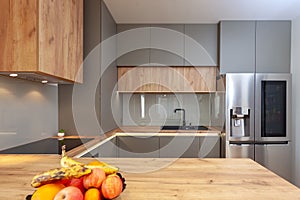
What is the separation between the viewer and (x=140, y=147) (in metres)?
3.67

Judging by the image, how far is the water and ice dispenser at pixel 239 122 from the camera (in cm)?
341

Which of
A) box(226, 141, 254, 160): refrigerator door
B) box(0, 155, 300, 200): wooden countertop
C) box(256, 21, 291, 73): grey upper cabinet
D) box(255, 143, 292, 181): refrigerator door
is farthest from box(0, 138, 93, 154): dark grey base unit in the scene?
box(256, 21, 291, 73): grey upper cabinet

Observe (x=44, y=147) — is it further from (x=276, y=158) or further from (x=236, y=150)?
(x=276, y=158)

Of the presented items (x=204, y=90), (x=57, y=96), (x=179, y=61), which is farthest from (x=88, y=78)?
(x=204, y=90)

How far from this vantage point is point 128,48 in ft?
13.1

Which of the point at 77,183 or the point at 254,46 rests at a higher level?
the point at 254,46

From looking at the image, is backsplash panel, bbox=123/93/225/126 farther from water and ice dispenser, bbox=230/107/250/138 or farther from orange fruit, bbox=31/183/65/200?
orange fruit, bbox=31/183/65/200

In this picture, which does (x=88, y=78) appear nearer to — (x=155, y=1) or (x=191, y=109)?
(x=155, y=1)

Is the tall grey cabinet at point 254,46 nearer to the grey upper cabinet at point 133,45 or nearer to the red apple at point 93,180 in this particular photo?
the grey upper cabinet at point 133,45

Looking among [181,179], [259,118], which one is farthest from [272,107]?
[181,179]

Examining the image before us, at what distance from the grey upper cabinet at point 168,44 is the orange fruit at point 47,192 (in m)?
3.31

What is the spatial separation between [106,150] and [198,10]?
1.97 metres

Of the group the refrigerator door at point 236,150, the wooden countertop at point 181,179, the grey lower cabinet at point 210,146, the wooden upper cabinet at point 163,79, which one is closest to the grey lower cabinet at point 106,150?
the wooden countertop at point 181,179

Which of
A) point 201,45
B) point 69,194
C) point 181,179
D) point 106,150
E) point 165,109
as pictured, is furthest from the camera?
point 165,109
